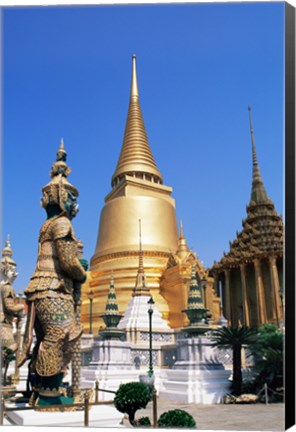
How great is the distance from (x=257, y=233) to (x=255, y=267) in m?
1.89

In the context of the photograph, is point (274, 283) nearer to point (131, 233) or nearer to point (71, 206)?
point (131, 233)

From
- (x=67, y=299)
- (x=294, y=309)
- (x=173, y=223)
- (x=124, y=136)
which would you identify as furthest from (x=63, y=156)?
Result: (x=124, y=136)

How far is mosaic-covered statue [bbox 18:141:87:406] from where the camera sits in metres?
5.93

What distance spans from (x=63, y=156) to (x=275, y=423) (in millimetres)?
4708

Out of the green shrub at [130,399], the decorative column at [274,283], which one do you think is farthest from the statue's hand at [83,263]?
the decorative column at [274,283]

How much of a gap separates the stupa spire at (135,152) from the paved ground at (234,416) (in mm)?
15159

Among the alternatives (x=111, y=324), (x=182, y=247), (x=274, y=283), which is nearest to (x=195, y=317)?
(x=111, y=324)

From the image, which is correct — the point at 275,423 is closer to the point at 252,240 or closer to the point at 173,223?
the point at 173,223

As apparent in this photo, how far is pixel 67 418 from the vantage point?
18.2 ft

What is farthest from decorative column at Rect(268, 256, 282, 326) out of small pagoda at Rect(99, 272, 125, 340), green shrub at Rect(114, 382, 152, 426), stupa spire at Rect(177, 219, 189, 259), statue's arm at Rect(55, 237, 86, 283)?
statue's arm at Rect(55, 237, 86, 283)

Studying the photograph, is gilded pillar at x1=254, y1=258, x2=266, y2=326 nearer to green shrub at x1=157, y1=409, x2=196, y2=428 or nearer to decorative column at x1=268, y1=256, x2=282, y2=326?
decorative column at x1=268, y1=256, x2=282, y2=326

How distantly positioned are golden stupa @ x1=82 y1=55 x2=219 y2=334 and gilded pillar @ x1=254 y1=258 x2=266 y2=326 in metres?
2.93

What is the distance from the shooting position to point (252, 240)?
83.1 feet

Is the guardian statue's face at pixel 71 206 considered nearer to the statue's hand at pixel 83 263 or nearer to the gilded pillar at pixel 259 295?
Answer: the statue's hand at pixel 83 263
